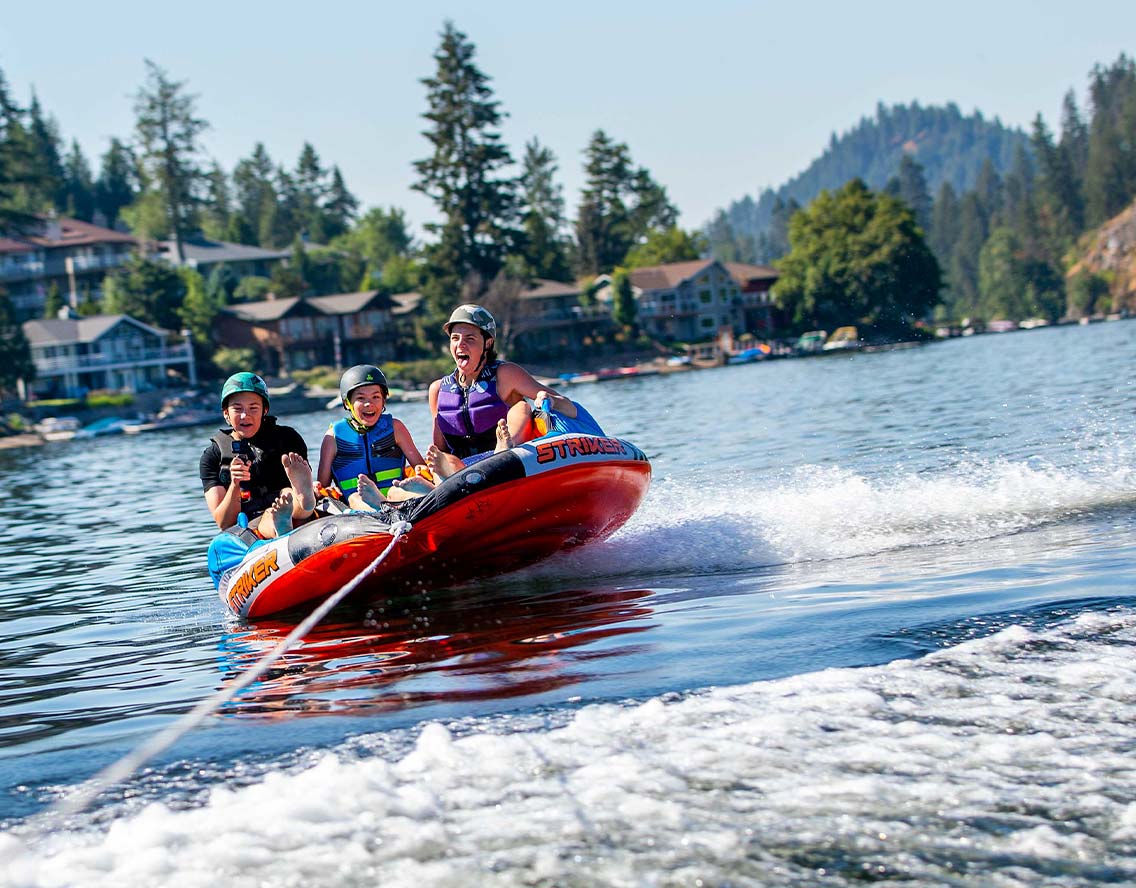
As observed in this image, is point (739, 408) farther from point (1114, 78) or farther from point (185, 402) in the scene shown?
point (1114, 78)

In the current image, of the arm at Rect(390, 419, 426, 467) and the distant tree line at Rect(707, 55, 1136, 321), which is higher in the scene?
the distant tree line at Rect(707, 55, 1136, 321)

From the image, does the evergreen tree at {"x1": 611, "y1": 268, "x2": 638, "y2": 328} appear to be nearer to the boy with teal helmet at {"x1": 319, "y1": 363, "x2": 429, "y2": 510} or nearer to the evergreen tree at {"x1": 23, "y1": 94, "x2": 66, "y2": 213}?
the evergreen tree at {"x1": 23, "y1": 94, "x2": 66, "y2": 213}

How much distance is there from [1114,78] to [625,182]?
339 ft

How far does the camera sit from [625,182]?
112 meters

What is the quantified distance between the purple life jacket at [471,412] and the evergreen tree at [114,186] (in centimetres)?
12908

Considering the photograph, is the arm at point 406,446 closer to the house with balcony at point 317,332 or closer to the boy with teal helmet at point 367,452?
the boy with teal helmet at point 367,452

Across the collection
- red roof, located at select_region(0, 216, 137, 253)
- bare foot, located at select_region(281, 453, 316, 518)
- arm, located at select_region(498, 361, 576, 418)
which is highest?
red roof, located at select_region(0, 216, 137, 253)

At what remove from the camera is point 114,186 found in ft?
436

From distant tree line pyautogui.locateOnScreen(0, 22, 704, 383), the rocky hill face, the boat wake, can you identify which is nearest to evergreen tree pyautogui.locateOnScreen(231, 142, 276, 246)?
distant tree line pyautogui.locateOnScreen(0, 22, 704, 383)

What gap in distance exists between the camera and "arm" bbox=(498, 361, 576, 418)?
9.34 m

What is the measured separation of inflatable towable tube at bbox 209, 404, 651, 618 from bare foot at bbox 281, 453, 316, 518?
263 mm

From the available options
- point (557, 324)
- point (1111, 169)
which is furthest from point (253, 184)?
point (1111, 169)

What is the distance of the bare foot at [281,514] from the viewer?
867cm

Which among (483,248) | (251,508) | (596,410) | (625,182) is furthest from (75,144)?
(251,508)
